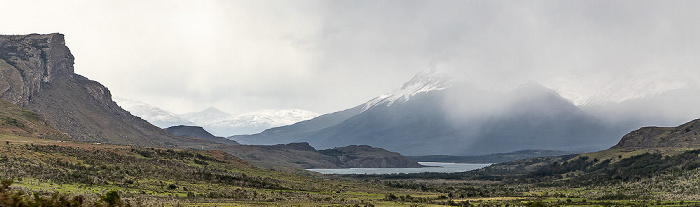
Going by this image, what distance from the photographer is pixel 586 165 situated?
163625mm

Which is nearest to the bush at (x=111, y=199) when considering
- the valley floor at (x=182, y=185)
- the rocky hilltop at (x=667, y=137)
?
the valley floor at (x=182, y=185)

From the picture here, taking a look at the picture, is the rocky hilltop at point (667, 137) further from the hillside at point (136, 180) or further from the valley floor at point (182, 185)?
the hillside at point (136, 180)

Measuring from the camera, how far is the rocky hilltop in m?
151

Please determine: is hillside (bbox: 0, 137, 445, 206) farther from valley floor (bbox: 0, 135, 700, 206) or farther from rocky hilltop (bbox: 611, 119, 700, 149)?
rocky hilltop (bbox: 611, 119, 700, 149)

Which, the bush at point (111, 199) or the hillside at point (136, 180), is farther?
the hillside at point (136, 180)

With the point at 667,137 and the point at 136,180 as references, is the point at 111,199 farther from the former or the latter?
the point at 667,137

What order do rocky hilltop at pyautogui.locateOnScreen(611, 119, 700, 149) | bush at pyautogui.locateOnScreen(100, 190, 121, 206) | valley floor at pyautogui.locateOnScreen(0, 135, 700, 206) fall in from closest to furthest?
1. bush at pyautogui.locateOnScreen(100, 190, 121, 206)
2. valley floor at pyautogui.locateOnScreen(0, 135, 700, 206)
3. rocky hilltop at pyautogui.locateOnScreen(611, 119, 700, 149)

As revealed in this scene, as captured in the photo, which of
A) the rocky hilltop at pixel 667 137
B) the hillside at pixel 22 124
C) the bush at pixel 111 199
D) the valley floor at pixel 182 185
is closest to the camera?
the bush at pixel 111 199

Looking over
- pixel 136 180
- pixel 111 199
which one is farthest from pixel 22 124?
pixel 111 199

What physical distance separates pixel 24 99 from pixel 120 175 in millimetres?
152876

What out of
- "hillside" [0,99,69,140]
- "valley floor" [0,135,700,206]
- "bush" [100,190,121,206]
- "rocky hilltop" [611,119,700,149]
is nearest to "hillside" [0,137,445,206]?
"valley floor" [0,135,700,206]

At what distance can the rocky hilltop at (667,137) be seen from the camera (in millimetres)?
150725

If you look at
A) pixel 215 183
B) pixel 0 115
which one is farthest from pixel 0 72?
pixel 215 183

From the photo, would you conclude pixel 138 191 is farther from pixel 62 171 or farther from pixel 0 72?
pixel 0 72
